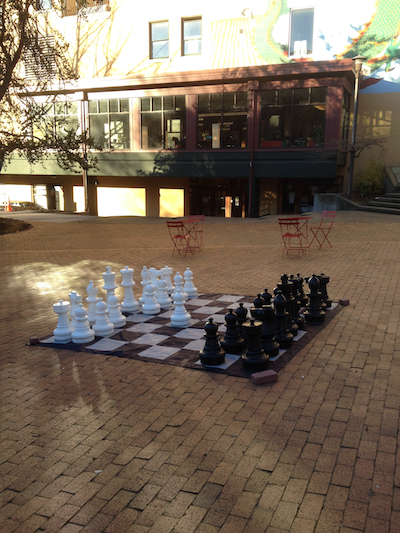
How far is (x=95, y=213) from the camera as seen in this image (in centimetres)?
2805

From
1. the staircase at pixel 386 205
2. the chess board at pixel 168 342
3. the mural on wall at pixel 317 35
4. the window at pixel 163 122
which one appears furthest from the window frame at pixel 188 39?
the chess board at pixel 168 342

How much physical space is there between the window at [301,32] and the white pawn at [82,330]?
2195 cm

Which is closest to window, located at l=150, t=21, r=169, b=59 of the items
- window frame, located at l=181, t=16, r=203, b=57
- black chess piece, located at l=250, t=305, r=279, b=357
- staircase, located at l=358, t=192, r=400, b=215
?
window frame, located at l=181, t=16, r=203, b=57

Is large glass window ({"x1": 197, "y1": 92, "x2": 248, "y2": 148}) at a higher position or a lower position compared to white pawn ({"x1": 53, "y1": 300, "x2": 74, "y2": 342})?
higher

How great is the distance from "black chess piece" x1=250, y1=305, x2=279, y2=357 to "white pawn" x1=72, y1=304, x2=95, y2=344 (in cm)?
190

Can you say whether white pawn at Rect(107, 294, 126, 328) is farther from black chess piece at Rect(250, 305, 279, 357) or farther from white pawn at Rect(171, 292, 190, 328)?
black chess piece at Rect(250, 305, 279, 357)

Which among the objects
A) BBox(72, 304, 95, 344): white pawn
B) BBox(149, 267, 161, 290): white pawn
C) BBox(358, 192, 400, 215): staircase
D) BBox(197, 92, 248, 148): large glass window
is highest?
BBox(197, 92, 248, 148): large glass window

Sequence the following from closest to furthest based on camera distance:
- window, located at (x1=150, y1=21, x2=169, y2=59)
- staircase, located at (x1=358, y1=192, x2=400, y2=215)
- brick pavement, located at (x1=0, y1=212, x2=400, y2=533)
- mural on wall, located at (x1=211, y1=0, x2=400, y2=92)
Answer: brick pavement, located at (x1=0, y1=212, x2=400, y2=533)
staircase, located at (x1=358, y1=192, x2=400, y2=215)
mural on wall, located at (x1=211, y1=0, x2=400, y2=92)
window, located at (x1=150, y1=21, x2=169, y2=59)

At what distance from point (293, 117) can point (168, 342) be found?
19.0 metres

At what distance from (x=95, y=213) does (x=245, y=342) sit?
80.2 feet

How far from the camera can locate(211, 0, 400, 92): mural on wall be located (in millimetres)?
21578

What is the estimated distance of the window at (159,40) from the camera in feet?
83.8

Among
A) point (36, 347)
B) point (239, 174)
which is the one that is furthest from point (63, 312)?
point (239, 174)

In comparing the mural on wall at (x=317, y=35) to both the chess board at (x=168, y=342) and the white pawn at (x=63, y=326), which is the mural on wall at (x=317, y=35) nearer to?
the chess board at (x=168, y=342)
